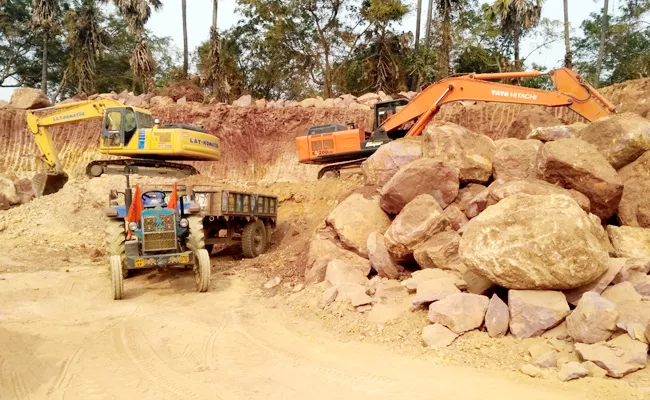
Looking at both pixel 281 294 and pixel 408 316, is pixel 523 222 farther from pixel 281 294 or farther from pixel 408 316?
pixel 281 294

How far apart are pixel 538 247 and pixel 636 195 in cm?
299

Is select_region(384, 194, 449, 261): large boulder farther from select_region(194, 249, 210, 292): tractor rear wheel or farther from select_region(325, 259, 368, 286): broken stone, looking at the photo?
select_region(194, 249, 210, 292): tractor rear wheel

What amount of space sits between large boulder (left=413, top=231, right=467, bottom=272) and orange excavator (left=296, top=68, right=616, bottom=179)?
16.0ft

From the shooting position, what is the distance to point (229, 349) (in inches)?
225

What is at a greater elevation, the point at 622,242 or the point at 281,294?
the point at 622,242

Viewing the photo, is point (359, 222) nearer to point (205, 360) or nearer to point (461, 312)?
point (461, 312)

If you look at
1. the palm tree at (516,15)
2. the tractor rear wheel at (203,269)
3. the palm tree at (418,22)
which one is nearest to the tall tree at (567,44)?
the palm tree at (516,15)

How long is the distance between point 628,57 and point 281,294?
88.5ft

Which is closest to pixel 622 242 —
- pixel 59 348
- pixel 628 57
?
pixel 59 348

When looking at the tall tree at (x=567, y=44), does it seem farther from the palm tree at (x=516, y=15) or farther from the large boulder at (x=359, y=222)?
the large boulder at (x=359, y=222)

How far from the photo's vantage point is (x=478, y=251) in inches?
225

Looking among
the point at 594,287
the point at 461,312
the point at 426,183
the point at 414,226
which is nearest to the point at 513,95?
the point at 426,183

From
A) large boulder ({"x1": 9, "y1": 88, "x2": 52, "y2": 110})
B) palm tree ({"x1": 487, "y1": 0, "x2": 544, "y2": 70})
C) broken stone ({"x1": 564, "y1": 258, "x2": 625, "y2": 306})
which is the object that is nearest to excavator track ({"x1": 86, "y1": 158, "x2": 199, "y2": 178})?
large boulder ({"x1": 9, "y1": 88, "x2": 52, "y2": 110})

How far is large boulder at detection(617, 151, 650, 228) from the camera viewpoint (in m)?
7.24
